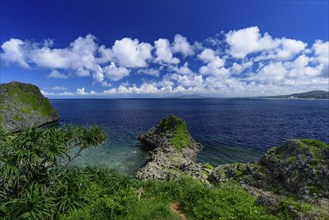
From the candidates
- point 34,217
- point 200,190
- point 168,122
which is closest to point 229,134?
point 168,122

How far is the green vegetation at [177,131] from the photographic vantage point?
46903 millimetres

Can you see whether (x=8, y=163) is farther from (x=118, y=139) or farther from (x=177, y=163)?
(x=118, y=139)

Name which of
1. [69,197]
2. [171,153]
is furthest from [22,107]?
[69,197]

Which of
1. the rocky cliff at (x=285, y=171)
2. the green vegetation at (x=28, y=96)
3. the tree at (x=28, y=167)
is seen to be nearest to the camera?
the tree at (x=28, y=167)

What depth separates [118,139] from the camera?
56.4m

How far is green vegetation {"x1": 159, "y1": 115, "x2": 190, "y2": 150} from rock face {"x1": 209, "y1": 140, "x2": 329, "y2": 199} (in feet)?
64.4

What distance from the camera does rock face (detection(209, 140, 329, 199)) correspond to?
1939cm

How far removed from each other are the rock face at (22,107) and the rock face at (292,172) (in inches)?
2686

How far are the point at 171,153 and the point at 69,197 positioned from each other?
29.5m

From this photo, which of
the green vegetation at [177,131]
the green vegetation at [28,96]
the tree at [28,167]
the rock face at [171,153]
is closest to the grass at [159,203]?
the tree at [28,167]

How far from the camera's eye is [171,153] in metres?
42.3

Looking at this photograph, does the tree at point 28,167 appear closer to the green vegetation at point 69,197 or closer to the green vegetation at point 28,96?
the green vegetation at point 69,197

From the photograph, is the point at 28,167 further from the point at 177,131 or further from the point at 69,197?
the point at 177,131

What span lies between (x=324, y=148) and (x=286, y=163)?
4.37m
